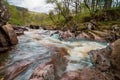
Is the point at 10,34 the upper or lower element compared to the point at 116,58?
upper

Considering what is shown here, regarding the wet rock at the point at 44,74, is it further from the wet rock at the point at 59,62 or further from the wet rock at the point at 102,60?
the wet rock at the point at 102,60

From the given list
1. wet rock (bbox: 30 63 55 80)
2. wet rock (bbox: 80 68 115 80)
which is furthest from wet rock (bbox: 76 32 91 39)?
wet rock (bbox: 30 63 55 80)

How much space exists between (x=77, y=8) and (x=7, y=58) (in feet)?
170

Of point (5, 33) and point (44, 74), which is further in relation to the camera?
point (5, 33)

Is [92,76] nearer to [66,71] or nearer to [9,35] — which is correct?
[66,71]

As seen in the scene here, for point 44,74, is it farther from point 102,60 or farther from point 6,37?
point 6,37

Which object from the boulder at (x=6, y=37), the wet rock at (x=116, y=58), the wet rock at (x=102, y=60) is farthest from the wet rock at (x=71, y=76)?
the boulder at (x=6, y=37)

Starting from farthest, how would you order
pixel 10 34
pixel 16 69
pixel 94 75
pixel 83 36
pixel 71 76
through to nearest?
pixel 83 36, pixel 10 34, pixel 16 69, pixel 94 75, pixel 71 76

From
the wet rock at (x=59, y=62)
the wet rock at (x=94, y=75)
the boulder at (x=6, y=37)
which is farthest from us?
the boulder at (x=6, y=37)

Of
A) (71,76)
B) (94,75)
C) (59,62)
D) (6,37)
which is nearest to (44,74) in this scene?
(71,76)

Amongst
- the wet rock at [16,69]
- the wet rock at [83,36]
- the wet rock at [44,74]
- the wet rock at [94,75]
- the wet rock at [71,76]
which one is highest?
the wet rock at [44,74]

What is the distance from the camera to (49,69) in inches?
486

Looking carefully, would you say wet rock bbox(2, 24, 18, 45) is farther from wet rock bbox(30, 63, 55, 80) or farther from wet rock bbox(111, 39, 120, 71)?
wet rock bbox(111, 39, 120, 71)

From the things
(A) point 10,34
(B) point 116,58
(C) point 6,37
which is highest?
(A) point 10,34
